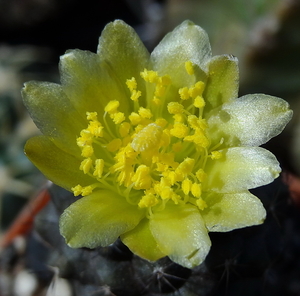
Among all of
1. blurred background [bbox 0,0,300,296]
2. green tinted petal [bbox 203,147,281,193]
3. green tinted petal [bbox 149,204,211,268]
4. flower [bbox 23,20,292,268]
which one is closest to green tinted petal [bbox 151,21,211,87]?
flower [bbox 23,20,292,268]

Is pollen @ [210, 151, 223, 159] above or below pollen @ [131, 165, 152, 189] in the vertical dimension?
above

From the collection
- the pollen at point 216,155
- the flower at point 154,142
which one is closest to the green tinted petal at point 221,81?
the flower at point 154,142

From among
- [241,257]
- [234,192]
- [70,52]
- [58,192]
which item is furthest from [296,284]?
[70,52]

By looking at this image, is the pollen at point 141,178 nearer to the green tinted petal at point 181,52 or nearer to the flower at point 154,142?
the flower at point 154,142

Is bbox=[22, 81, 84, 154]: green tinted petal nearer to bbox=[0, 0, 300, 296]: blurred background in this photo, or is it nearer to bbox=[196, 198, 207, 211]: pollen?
bbox=[196, 198, 207, 211]: pollen

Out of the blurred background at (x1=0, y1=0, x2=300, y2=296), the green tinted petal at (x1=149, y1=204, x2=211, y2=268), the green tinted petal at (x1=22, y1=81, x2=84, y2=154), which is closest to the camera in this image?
the green tinted petal at (x1=149, y1=204, x2=211, y2=268)

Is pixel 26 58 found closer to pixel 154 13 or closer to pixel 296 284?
pixel 154 13
